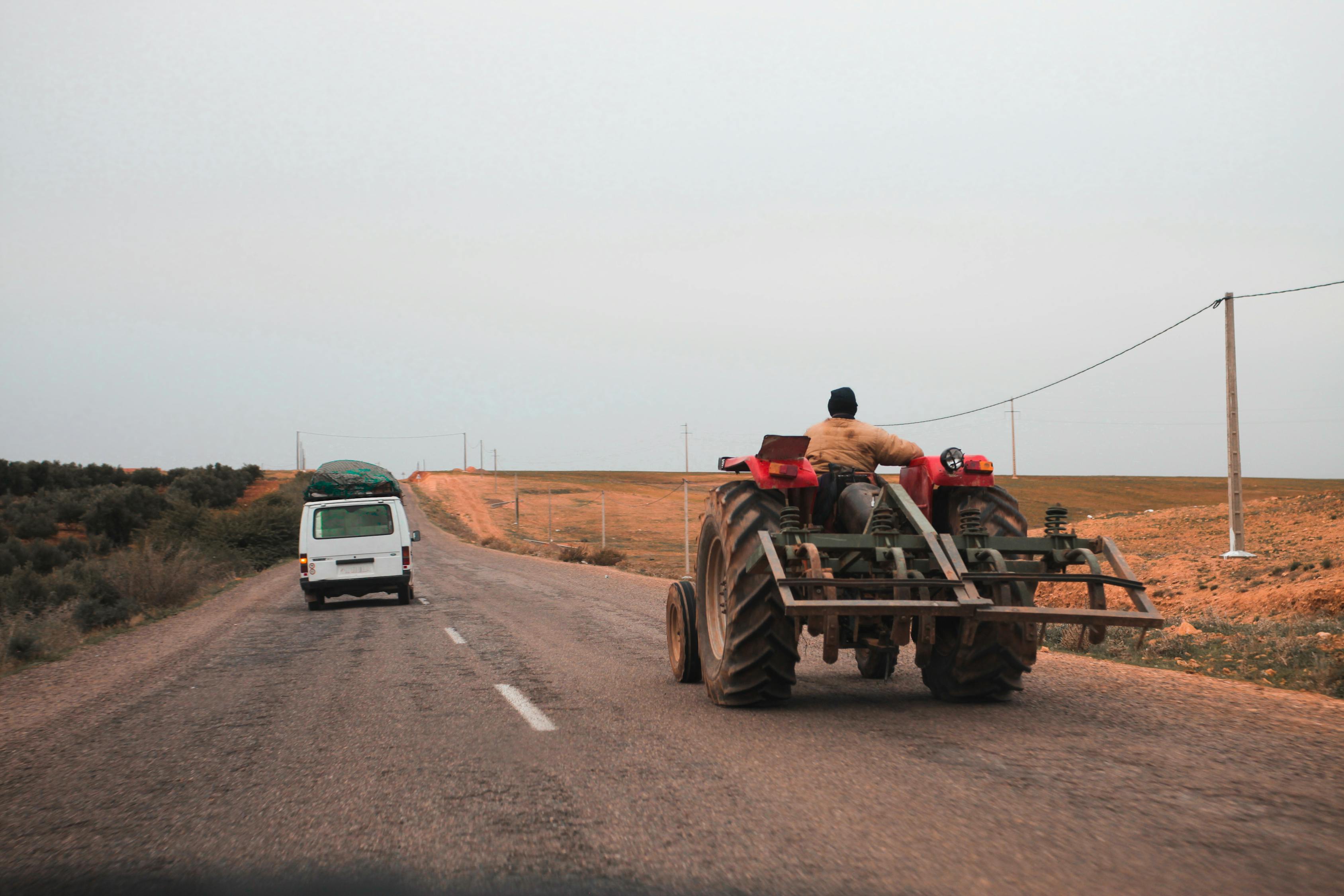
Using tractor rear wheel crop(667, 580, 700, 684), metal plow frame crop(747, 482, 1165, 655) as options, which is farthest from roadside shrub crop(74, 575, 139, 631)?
metal plow frame crop(747, 482, 1165, 655)

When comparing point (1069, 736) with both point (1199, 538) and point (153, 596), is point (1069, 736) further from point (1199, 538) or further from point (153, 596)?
point (1199, 538)

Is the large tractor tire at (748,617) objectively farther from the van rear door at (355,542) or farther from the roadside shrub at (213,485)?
the roadside shrub at (213,485)

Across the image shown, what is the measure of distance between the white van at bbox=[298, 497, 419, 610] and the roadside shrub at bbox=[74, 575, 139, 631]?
3.03 m

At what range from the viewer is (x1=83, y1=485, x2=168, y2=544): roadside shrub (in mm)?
47438

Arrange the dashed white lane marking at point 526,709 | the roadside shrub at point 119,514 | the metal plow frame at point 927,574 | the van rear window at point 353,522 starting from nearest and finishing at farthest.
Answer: the metal plow frame at point 927,574
the dashed white lane marking at point 526,709
the van rear window at point 353,522
the roadside shrub at point 119,514

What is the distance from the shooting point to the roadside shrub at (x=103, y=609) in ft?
→ 53.8

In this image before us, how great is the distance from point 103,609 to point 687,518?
11687mm

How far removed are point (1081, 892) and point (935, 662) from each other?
3.64m

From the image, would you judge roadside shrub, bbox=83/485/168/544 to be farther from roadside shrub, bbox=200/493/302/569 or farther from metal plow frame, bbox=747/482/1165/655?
metal plow frame, bbox=747/482/1165/655

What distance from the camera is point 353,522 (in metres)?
18.5

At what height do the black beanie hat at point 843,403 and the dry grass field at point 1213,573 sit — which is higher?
the black beanie hat at point 843,403

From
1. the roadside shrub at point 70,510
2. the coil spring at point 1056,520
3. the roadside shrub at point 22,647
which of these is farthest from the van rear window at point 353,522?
the roadside shrub at point 70,510

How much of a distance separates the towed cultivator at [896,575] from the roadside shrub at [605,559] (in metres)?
25.6

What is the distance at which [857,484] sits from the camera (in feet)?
22.9
